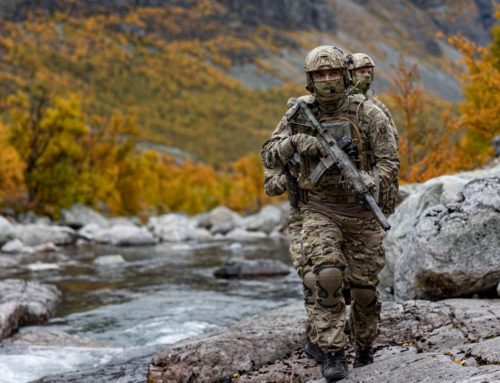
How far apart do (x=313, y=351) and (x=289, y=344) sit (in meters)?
0.45

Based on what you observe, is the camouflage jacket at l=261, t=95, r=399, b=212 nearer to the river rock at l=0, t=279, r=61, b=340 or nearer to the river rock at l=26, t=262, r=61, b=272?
the river rock at l=0, t=279, r=61, b=340

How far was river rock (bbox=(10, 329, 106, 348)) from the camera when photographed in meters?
8.53

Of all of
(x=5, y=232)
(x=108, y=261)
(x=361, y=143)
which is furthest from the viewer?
(x=5, y=232)

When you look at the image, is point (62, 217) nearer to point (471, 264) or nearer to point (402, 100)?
point (402, 100)

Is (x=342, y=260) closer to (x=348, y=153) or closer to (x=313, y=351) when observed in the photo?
(x=348, y=153)

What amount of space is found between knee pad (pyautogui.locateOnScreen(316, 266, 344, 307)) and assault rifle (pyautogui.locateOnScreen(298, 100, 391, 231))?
536 millimetres

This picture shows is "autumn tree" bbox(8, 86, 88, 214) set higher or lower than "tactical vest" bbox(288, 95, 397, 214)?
higher

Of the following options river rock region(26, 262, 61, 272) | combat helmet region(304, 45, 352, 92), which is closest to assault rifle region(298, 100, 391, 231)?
combat helmet region(304, 45, 352, 92)

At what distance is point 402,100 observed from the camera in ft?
70.6

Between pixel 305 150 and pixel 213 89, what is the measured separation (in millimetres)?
192458

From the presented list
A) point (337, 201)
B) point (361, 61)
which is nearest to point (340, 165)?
point (337, 201)

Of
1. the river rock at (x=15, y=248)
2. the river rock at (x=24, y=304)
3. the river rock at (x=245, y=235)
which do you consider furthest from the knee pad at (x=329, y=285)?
the river rock at (x=245, y=235)

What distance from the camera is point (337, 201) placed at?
16.6 feet

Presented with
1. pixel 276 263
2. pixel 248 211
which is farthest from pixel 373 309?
pixel 248 211
